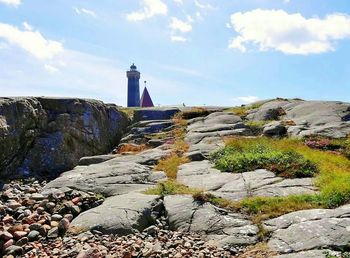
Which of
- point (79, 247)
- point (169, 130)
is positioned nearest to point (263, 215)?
point (79, 247)

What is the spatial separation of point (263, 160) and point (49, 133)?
13.2 meters

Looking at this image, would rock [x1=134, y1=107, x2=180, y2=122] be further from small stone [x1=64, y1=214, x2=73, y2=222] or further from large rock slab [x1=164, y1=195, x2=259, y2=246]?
large rock slab [x1=164, y1=195, x2=259, y2=246]

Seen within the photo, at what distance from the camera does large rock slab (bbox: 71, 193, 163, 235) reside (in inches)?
449

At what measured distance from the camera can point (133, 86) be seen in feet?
387

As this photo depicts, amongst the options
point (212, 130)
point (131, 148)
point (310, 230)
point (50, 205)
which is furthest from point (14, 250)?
point (212, 130)

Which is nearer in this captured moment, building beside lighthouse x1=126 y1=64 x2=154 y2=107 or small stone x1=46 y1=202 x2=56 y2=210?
small stone x1=46 y1=202 x2=56 y2=210

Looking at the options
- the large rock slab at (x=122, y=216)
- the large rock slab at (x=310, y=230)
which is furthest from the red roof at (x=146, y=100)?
the large rock slab at (x=310, y=230)

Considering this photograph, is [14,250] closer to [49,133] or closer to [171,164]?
[171,164]

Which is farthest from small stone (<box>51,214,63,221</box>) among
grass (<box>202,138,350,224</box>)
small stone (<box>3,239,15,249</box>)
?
grass (<box>202,138,350,224</box>)

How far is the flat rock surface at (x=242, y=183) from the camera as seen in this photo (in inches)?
535

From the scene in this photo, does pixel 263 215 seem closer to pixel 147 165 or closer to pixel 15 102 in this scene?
pixel 147 165

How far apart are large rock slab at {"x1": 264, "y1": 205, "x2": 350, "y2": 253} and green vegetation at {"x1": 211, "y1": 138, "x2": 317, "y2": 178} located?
476 centimetres

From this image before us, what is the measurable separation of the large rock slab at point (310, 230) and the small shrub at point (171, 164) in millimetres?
6977

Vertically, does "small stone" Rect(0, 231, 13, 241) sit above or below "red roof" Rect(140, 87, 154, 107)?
below
